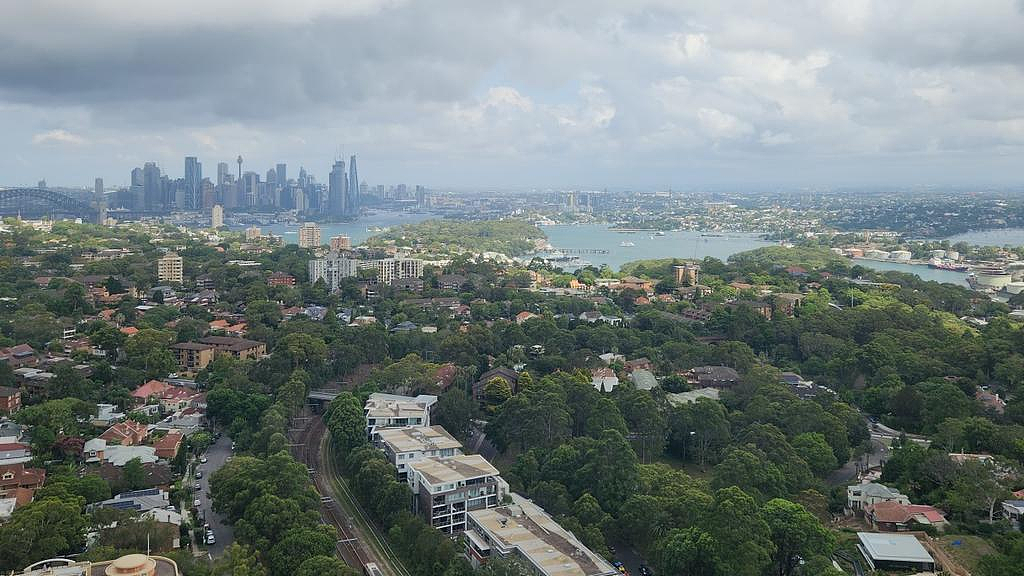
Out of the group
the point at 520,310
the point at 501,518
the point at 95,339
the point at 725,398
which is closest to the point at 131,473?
the point at 501,518

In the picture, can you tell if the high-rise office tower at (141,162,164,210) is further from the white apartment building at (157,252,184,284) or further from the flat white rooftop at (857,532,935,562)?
the flat white rooftop at (857,532,935,562)

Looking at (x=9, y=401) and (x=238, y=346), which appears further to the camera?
(x=238, y=346)

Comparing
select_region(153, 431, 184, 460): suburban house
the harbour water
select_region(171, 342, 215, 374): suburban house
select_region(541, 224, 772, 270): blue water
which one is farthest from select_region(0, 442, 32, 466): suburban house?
the harbour water

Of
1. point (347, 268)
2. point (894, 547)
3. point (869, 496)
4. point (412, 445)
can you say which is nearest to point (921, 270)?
point (347, 268)

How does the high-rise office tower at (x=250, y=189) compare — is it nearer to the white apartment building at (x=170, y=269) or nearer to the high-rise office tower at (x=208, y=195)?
the high-rise office tower at (x=208, y=195)

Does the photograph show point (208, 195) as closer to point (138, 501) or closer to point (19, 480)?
point (19, 480)

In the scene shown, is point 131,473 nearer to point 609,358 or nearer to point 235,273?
point 609,358

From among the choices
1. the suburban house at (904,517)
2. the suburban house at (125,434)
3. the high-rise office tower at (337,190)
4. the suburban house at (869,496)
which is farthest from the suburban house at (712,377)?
the high-rise office tower at (337,190)
